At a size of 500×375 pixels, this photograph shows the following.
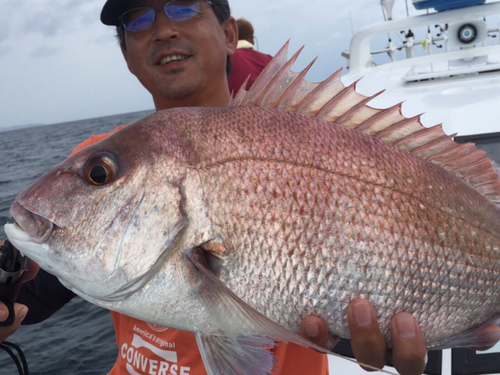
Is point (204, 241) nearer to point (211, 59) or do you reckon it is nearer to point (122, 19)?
point (211, 59)

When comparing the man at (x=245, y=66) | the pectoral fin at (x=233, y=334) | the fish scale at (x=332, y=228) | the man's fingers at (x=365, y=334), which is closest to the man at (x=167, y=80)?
the man's fingers at (x=365, y=334)

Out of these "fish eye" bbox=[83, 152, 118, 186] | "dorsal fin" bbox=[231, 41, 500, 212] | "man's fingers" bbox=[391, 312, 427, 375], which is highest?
"dorsal fin" bbox=[231, 41, 500, 212]

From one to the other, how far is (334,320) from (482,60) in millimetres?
4097

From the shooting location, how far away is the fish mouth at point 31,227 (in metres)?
1.14

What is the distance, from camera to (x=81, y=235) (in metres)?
1.14

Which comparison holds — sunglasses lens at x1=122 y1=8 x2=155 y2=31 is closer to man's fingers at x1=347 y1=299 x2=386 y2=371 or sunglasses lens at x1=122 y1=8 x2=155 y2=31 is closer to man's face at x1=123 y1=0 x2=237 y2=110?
man's face at x1=123 y1=0 x2=237 y2=110

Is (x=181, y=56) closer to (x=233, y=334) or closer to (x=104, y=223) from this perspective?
(x=104, y=223)

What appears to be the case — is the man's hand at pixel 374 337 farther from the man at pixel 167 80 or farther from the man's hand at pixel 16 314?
the man's hand at pixel 16 314

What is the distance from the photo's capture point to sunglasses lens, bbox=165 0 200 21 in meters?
1.98

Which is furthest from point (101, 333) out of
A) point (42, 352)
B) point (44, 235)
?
point (44, 235)

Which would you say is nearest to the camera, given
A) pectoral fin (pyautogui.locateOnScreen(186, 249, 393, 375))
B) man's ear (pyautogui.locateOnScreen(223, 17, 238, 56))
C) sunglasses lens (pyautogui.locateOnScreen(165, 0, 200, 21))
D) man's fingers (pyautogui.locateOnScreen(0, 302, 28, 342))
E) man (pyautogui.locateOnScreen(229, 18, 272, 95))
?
pectoral fin (pyautogui.locateOnScreen(186, 249, 393, 375))

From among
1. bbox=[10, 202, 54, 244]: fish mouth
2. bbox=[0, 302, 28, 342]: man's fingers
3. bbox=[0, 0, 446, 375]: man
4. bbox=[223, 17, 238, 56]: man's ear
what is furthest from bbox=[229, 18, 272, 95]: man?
bbox=[10, 202, 54, 244]: fish mouth

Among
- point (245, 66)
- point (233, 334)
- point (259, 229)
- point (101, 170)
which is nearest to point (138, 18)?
point (101, 170)

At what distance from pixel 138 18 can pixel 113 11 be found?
15cm
